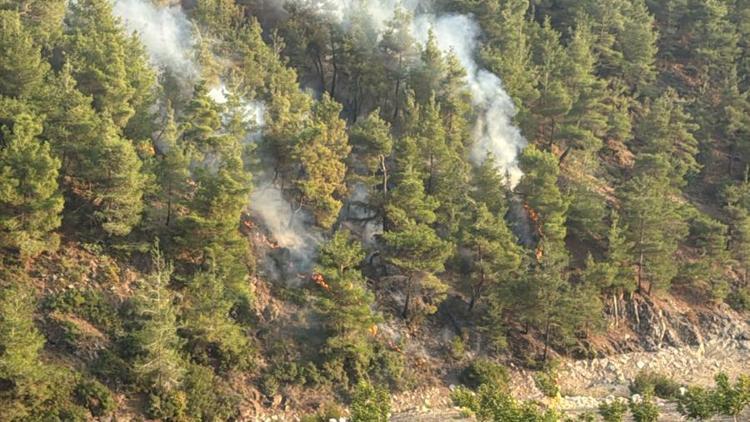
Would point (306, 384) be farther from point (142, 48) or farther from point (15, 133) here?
point (142, 48)

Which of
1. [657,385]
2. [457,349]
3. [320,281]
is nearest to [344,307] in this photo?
[320,281]

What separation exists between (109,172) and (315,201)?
1177 cm

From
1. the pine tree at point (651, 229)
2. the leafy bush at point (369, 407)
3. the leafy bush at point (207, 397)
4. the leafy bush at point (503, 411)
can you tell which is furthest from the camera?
the pine tree at point (651, 229)

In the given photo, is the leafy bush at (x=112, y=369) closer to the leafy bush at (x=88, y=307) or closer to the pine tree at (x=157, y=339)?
the pine tree at (x=157, y=339)

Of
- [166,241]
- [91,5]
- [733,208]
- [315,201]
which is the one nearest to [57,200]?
[166,241]

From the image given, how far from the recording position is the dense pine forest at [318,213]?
31438 millimetres

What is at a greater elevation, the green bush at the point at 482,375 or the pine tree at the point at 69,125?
the pine tree at the point at 69,125

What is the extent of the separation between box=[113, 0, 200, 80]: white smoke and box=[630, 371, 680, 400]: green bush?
33.1 m

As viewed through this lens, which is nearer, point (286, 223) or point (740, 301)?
point (286, 223)

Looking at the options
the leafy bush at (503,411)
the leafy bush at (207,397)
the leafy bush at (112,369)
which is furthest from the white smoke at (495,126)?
the leafy bush at (112,369)

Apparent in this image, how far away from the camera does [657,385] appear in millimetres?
41781

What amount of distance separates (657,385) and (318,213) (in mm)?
22249

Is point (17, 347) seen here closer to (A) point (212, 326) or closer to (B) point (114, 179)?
(A) point (212, 326)

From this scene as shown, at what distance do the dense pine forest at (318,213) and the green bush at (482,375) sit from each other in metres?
0.14
